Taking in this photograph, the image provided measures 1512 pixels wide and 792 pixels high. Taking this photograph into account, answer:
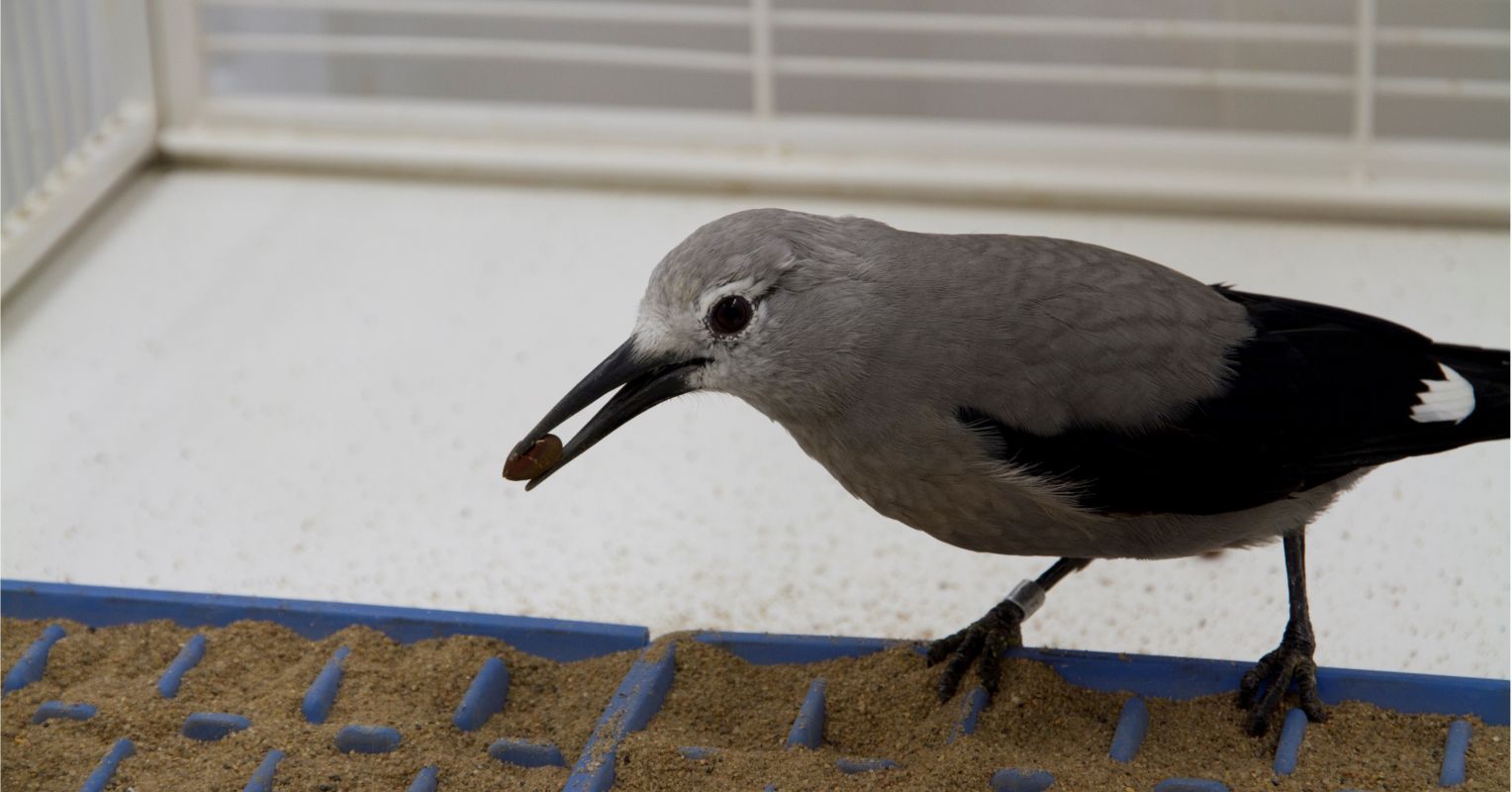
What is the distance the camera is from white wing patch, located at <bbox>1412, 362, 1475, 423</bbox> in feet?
6.39

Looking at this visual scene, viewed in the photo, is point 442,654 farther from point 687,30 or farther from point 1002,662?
point 687,30

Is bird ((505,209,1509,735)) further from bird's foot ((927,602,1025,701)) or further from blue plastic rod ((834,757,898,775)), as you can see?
blue plastic rod ((834,757,898,775))

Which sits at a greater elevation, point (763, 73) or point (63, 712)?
point (763, 73)

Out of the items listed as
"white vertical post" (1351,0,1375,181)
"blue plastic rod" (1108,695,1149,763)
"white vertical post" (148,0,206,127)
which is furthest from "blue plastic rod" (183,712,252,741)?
"white vertical post" (1351,0,1375,181)

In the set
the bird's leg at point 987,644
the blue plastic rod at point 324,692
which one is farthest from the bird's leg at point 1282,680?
the blue plastic rod at point 324,692

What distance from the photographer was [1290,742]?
1811mm

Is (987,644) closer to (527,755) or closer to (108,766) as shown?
(527,755)

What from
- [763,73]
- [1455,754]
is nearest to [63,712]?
[1455,754]

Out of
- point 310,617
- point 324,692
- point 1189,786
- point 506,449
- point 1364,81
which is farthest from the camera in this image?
point 1364,81

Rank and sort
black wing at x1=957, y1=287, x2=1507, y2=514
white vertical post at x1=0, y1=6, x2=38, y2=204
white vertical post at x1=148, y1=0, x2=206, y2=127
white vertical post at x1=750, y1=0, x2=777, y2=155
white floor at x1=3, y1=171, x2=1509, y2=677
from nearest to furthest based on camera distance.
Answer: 1. black wing at x1=957, y1=287, x2=1507, y2=514
2. white floor at x1=3, y1=171, x2=1509, y2=677
3. white vertical post at x1=0, y1=6, x2=38, y2=204
4. white vertical post at x1=750, y1=0, x2=777, y2=155
5. white vertical post at x1=148, y1=0, x2=206, y2=127

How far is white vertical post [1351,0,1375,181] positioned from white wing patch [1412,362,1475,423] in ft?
6.14

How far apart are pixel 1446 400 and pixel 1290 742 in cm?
48

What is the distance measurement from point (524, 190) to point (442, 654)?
217 cm

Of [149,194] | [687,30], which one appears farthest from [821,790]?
[687,30]
